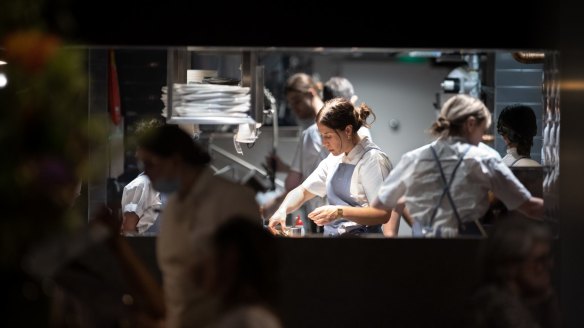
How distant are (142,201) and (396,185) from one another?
1.32 m

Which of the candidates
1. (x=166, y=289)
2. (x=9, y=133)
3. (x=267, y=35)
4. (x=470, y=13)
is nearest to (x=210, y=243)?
(x=166, y=289)

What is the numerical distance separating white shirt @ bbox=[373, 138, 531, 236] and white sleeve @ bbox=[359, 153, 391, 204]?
727 millimetres

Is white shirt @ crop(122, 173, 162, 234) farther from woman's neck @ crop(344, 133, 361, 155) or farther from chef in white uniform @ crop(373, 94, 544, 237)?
chef in white uniform @ crop(373, 94, 544, 237)

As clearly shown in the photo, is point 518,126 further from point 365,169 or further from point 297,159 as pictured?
point 297,159

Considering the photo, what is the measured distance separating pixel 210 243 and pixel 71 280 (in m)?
0.51

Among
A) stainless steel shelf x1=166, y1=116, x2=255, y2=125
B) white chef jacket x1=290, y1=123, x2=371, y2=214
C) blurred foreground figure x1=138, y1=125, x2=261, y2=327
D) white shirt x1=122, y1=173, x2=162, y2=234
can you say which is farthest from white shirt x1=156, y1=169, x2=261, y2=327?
A: white chef jacket x1=290, y1=123, x2=371, y2=214

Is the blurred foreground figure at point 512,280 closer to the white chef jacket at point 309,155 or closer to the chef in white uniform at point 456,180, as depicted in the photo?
the chef in white uniform at point 456,180

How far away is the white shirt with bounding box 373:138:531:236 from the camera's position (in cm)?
466

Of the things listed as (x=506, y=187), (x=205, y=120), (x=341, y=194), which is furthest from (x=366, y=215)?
(x=205, y=120)

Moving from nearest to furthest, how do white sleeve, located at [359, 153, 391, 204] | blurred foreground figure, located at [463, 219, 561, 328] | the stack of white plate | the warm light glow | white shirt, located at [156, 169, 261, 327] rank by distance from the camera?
the warm light glow < white shirt, located at [156, 169, 261, 327] < blurred foreground figure, located at [463, 219, 561, 328] < the stack of white plate < white sleeve, located at [359, 153, 391, 204]

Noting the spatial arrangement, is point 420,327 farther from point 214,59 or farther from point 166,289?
point 214,59

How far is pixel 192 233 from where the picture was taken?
12.5 feet

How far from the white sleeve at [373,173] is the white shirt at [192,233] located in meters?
1.72

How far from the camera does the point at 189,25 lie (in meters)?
4.62
